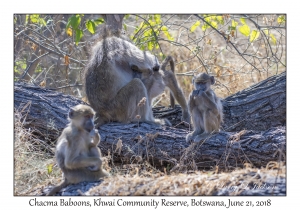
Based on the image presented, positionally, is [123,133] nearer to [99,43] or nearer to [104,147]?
[104,147]

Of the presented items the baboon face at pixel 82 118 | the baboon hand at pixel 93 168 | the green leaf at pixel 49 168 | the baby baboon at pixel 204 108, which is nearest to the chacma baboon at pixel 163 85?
the baby baboon at pixel 204 108

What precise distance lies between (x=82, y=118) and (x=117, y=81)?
2.44 meters

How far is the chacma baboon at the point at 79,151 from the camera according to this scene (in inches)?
228

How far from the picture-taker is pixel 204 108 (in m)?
7.07

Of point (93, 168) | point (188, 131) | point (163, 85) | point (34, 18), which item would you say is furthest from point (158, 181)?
point (34, 18)

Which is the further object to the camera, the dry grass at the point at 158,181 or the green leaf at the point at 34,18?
the green leaf at the point at 34,18

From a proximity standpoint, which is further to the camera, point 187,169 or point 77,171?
point 187,169

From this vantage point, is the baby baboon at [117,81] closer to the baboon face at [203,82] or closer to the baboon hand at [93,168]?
the baboon face at [203,82]

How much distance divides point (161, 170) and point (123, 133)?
32.3 inches

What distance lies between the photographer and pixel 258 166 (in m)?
6.59

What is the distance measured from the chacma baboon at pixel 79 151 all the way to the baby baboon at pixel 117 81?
6.47 ft
